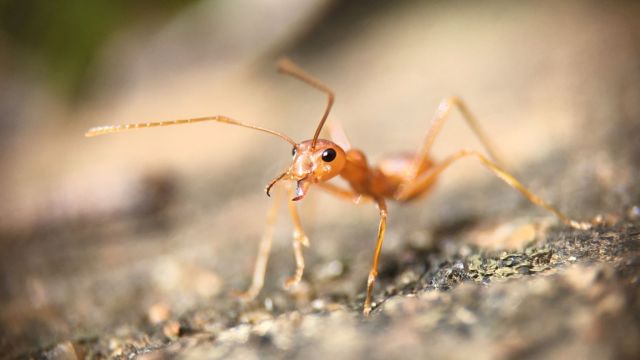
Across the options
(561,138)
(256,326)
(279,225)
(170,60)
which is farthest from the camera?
(170,60)

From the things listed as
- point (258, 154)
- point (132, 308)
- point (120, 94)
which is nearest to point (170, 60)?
point (120, 94)

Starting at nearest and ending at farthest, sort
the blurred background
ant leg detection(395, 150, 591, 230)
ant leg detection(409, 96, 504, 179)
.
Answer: ant leg detection(395, 150, 591, 230) → ant leg detection(409, 96, 504, 179) → the blurred background

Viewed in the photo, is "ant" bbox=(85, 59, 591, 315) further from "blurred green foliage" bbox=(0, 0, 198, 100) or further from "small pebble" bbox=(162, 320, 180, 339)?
"blurred green foliage" bbox=(0, 0, 198, 100)

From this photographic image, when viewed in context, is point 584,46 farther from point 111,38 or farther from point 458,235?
point 111,38

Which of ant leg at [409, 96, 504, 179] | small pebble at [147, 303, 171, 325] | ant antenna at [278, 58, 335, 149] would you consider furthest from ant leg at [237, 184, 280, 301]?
ant leg at [409, 96, 504, 179]

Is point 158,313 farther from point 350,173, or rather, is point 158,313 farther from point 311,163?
point 350,173

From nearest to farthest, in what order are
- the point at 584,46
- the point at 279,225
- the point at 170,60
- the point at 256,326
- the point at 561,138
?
1. the point at 256,326
2. the point at 561,138
3. the point at 279,225
4. the point at 584,46
5. the point at 170,60

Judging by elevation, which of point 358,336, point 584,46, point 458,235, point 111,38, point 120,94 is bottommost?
point 458,235

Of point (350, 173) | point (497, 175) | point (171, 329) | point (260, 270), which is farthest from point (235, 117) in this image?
point (171, 329)
